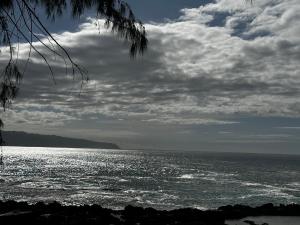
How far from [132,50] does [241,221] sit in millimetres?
16959

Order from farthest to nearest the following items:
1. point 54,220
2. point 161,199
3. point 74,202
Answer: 1. point 161,199
2. point 74,202
3. point 54,220

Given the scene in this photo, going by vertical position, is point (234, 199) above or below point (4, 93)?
below

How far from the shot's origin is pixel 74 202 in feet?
130

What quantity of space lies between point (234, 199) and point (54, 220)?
31.8 m

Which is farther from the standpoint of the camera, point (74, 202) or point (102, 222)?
point (74, 202)

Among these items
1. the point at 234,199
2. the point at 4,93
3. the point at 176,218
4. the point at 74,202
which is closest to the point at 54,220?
the point at 176,218

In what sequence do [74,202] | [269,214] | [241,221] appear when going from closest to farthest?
[241,221] < [269,214] < [74,202]

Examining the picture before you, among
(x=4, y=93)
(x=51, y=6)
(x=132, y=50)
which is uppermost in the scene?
(x=51, y=6)

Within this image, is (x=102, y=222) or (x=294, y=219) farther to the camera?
(x=294, y=219)

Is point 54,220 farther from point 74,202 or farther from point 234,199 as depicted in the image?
point 234,199

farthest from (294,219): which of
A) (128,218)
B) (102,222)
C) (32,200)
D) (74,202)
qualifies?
(32,200)

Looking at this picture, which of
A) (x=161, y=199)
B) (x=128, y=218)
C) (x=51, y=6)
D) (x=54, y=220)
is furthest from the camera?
(x=161, y=199)

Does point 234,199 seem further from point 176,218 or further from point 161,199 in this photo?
point 176,218

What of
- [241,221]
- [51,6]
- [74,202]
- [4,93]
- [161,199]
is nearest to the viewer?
[51,6]
